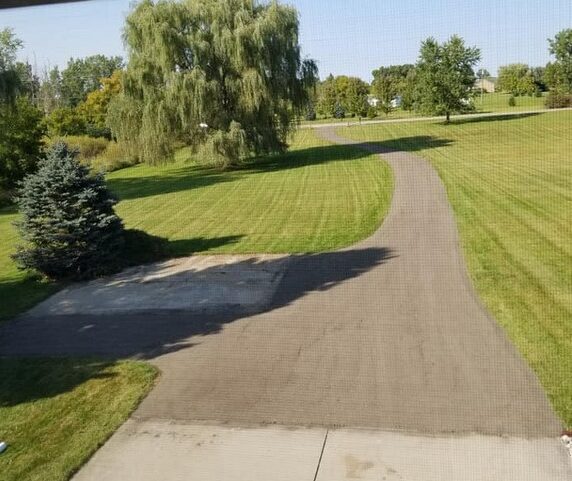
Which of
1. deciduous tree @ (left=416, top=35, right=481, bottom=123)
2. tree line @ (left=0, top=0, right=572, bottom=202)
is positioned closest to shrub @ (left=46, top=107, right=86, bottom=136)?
tree line @ (left=0, top=0, right=572, bottom=202)

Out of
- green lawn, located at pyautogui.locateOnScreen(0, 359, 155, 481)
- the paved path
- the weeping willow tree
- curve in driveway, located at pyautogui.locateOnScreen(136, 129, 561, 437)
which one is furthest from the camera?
the weeping willow tree

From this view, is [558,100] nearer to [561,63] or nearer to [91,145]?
[561,63]

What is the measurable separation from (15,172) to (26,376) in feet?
25.7

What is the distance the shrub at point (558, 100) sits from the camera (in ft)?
15.9

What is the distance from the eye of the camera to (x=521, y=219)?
4293 mm

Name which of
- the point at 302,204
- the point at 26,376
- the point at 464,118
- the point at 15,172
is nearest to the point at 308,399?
the point at 26,376

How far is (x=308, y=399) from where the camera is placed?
227cm

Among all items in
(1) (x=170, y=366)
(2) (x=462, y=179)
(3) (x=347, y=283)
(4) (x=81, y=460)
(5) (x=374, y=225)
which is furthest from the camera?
(2) (x=462, y=179)

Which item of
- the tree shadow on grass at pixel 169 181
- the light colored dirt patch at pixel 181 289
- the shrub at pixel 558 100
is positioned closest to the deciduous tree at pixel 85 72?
the tree shadow on grass at pixel 169 181

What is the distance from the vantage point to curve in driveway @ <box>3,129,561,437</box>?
2139 mm

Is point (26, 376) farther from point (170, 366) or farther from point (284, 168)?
point (284, 168)

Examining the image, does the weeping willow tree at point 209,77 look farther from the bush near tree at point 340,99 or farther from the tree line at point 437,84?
the tree line at point 437,84

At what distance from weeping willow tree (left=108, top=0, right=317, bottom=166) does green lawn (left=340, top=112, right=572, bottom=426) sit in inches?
87.6

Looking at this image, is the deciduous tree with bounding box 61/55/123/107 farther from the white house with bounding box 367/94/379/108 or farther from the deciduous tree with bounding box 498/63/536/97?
the deciduous tree with bounding box 498/63/536/97
